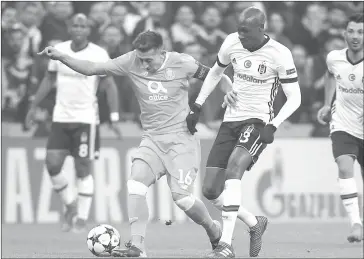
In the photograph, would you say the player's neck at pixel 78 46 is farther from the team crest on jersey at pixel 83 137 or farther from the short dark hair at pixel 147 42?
the short dark hair at pixel 147 42

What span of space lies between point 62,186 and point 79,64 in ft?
16.6

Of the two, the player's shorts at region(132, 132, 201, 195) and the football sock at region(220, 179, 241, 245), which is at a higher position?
the player's shorts at region(132, 132, 201, 195)

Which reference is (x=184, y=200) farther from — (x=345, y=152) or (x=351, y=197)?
(x=351, y=197)

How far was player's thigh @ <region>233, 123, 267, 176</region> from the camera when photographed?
36.3ft

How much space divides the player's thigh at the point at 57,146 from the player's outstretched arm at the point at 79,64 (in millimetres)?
4442

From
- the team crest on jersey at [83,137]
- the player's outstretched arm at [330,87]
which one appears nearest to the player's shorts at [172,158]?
the player's outstretched arm at [330,87]

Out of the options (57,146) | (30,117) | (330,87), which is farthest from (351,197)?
(30,117)

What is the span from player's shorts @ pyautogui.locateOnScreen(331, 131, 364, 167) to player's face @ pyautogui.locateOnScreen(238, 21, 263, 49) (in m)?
2.69

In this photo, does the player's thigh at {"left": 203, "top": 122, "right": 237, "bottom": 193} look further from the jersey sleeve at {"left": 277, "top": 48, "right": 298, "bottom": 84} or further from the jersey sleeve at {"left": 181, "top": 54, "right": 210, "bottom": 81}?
the jersey sleeve at {"left": 277, "top": 48, "right": 298, "bottom": 84}

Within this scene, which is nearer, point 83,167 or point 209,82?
point 209,82

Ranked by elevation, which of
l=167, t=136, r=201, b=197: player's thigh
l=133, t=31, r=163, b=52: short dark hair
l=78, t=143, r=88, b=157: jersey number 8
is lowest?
l=167, t=136, r=201, b=197: player's thigh

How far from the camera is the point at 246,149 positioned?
11141 mm

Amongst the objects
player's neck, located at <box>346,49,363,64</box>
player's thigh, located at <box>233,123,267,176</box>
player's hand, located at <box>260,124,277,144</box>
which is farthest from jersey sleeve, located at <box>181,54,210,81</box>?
player's neck, located at <box>346,49,363,64</box>

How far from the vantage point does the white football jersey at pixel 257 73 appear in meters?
11.1
